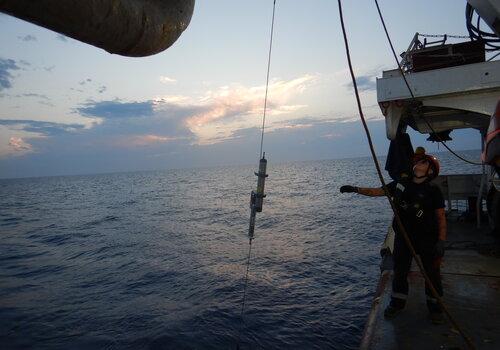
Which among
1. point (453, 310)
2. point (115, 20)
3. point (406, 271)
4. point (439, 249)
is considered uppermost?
point (115, 20)

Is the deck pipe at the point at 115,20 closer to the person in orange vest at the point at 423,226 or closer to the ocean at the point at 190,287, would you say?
the person in orange vest at the point at 423,226

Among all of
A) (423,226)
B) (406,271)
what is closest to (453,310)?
(406,271)

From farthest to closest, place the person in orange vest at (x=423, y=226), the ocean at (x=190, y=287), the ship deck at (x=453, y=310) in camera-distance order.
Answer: the ocean at (x=190, y=287)
the person in orange vest at (x=423, y=226)
the ship deck at (x=453, y=310)

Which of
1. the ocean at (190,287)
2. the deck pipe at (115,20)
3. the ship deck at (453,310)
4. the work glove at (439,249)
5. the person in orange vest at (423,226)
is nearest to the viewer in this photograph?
the deck pipe at (115,20)

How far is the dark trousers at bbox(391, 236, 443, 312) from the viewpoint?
203 inches

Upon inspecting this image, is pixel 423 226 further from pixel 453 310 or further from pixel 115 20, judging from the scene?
pixel 115 20

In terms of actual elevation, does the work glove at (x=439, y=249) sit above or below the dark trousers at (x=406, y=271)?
above

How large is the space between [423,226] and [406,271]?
739 mm

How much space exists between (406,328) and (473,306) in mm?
1374

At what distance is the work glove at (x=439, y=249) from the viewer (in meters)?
5.02

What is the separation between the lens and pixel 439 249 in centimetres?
503

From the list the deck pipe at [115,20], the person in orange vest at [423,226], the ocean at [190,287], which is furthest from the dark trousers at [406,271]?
the deck pipe at [115,20]

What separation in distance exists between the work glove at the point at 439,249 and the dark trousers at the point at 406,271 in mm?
65

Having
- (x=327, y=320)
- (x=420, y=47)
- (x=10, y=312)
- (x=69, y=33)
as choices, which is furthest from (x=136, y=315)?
(x=420, y=47)
